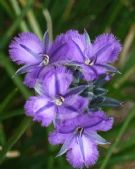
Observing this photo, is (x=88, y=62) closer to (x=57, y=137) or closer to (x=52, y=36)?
(x=57, y=137)

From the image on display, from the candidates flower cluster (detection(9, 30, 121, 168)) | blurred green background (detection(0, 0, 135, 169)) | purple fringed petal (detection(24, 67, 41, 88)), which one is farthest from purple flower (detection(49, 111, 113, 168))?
blurred green background (detection(0, 0, 135, 169))

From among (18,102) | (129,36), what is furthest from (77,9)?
(18,102)

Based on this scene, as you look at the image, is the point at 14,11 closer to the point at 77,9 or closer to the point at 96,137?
the point at 77,9

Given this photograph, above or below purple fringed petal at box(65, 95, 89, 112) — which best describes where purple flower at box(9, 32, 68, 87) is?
above

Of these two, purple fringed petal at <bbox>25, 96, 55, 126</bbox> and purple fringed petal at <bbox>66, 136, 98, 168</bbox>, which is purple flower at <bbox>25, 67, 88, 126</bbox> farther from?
purple fringed petal at <bbox>66, 136, 98, 168</bbox>

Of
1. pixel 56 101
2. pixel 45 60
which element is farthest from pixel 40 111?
pixel 45 60

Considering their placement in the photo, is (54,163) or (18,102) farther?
(18,102)
